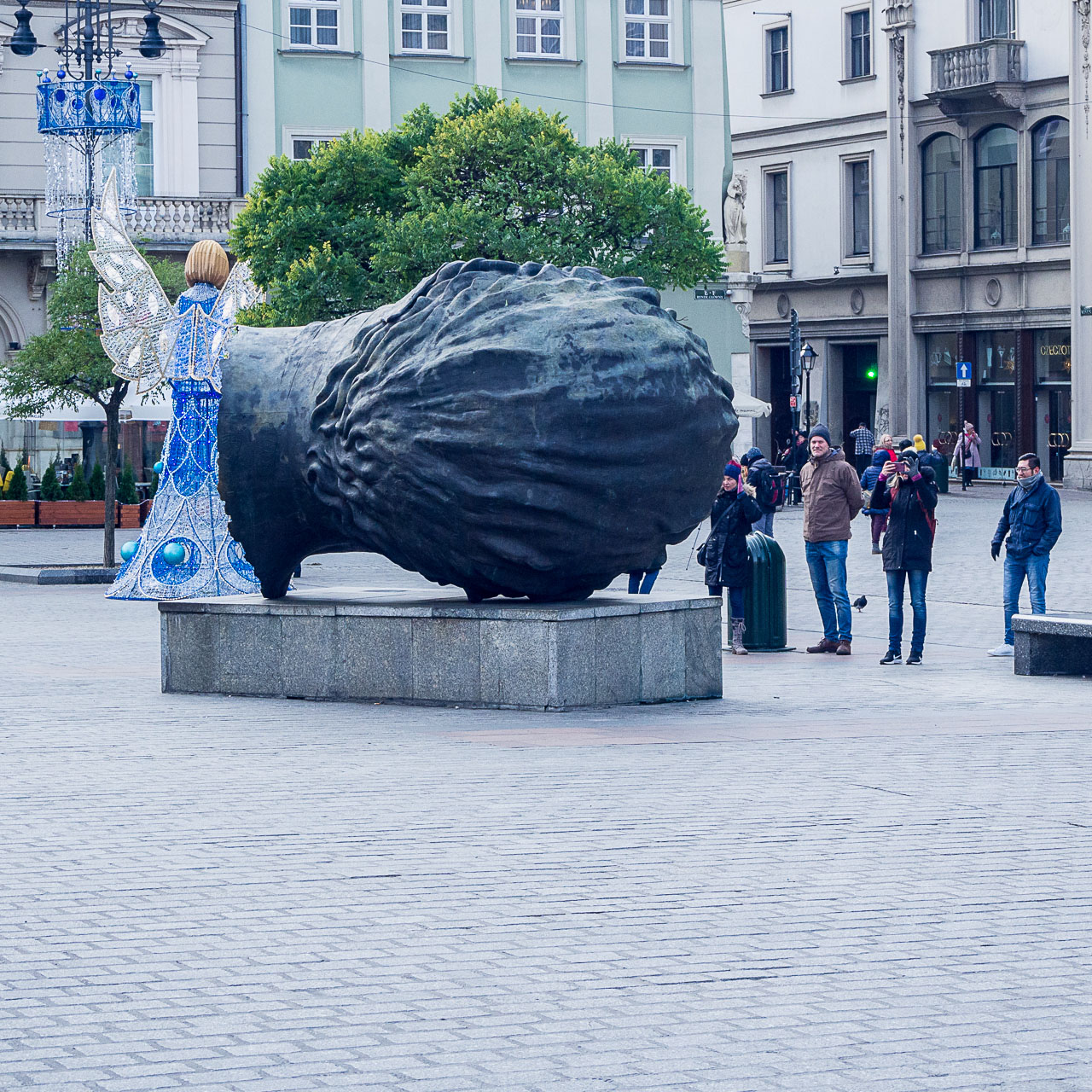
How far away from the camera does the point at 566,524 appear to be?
11.6m

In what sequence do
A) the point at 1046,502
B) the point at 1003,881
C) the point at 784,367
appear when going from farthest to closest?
the point at 784,367 < the point at 1046,502 < the point at 1003,881

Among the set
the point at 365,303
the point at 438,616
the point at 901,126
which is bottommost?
the point at 438,616

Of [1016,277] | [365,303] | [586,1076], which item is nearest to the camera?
[586,1076]

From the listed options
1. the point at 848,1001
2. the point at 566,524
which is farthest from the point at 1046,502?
the point at 848,1001

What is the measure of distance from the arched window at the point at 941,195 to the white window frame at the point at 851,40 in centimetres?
→ 299

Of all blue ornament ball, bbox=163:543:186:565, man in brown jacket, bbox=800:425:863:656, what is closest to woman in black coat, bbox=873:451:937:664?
man in brown jacket, bbox=800:425:863:656

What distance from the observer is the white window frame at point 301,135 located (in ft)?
135

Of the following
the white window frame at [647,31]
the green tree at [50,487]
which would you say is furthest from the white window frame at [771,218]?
the green tree at [50,487]

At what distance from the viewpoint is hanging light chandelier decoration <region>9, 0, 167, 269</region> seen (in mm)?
29172

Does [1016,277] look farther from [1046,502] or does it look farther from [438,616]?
[438,616]

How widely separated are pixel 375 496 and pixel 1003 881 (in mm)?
5315

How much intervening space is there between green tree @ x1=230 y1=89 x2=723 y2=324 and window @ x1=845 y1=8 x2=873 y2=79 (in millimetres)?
21014

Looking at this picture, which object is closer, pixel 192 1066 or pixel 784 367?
pixel 192 1066

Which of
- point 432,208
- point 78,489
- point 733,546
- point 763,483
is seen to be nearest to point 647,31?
point 432,208
